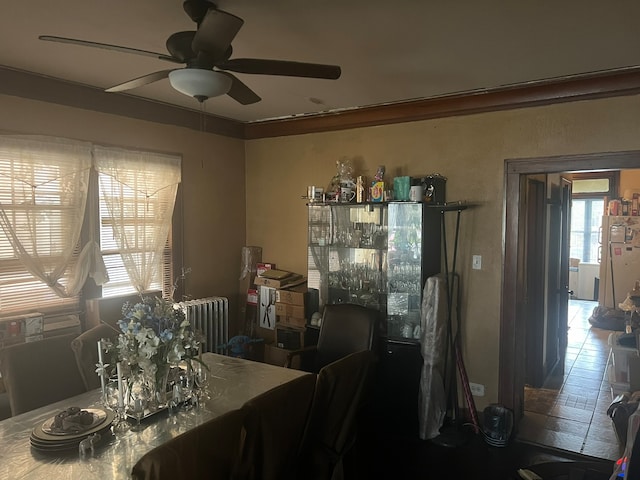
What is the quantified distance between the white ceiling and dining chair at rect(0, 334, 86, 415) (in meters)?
1.66

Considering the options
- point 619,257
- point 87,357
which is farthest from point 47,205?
point 619,257

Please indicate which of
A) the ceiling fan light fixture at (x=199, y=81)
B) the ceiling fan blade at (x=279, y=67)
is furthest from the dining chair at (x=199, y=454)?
the ceiling fan blade at (x=279, y=67)

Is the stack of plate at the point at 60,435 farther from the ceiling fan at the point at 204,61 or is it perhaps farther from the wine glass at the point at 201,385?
the ceiling fan at the point at 204,61

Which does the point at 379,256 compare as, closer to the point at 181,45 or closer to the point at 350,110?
the point at 350,110

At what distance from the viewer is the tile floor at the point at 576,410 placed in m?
3.41

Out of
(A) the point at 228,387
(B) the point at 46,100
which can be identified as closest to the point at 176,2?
(B) the point at 46,100

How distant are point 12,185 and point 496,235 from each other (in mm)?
3383

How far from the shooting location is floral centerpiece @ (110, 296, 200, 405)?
6.80 ft

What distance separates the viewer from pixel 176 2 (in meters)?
2.06

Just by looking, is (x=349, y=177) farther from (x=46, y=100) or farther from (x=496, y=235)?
(x=46, y=100)

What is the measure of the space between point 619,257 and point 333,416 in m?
6.63

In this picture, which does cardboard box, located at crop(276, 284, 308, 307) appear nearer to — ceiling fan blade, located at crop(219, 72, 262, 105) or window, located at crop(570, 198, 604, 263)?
ceiling fan blade, located at crop(219, 72, 262, 105)

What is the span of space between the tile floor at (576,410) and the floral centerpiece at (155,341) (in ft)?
7.84

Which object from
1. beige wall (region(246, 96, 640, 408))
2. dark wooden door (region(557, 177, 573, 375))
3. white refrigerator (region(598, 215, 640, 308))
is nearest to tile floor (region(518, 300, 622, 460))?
dark wooden door (region(557, 177, 573, 375))
